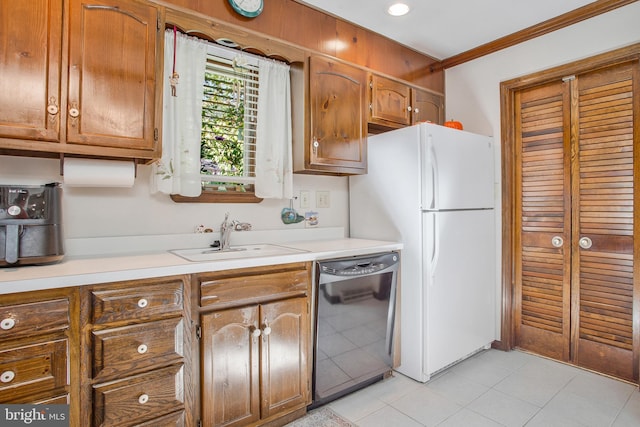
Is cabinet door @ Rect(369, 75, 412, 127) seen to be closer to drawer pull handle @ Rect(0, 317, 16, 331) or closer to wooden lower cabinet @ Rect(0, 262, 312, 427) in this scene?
wooden lower cabinet @ Rect(0, 262, 312, 427)

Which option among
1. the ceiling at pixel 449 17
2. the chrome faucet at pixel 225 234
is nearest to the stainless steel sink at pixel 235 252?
the chrome faucet at pixel 225 234

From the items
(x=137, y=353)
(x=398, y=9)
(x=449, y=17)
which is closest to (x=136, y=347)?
(x=137, y=353)

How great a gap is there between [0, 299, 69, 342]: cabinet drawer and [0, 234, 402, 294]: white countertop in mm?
66

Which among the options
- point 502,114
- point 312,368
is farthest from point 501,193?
point 312,368

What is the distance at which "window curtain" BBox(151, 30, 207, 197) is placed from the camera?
1.90 meters

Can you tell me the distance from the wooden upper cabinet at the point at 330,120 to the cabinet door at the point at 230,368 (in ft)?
3.62

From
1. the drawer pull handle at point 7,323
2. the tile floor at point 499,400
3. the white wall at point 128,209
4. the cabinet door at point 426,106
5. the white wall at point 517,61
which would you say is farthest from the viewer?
the cabinet door at point 426,106

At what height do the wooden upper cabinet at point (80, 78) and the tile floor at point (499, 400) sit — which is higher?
the wooden upper cabinet at point (80, 78)

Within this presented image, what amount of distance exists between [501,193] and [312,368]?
2.05 meters

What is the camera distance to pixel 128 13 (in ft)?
5.24

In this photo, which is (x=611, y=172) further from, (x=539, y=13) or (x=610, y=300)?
(x=539, y=13)

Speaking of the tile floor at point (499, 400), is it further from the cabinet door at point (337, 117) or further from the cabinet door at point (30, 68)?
the cabinet door at point (30, 68)

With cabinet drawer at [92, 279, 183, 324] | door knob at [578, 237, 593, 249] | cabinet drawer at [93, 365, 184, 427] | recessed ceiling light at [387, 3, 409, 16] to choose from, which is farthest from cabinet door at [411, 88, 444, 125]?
cabinet drawer at [93, 365, 184, 427]

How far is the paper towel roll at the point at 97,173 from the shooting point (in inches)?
63.4
